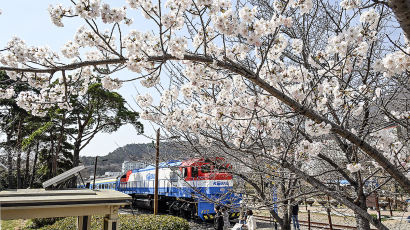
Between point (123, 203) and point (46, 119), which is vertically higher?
point (46, 119)

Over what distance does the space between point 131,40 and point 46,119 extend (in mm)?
20671

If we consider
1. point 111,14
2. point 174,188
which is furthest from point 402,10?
point 174,188

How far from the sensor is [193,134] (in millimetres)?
3531

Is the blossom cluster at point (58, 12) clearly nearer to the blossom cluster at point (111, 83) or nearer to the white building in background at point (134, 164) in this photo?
the blossom cluster at point (111, 83)

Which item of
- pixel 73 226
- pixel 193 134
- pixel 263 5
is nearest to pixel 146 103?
pixel 193 134

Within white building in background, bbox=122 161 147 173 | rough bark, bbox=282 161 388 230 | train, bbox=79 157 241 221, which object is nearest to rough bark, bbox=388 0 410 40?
rough bark, bbox=282 161 388 230

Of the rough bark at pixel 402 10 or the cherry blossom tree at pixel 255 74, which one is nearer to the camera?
the rough bark at pixel 402 10

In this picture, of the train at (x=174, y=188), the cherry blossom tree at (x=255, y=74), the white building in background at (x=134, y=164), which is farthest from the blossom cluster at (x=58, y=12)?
the train at (x=174, y=188)

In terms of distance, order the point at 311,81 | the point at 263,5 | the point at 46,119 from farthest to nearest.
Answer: the point at 46,119, the point at 263,5, the point at 311,81

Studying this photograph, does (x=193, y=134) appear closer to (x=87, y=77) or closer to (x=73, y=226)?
(x=87, y=77)

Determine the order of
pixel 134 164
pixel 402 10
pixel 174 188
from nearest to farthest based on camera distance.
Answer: pixel 402 10
pixel 174 188
pixel 134 164

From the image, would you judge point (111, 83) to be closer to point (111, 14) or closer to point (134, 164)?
point (111, 14)

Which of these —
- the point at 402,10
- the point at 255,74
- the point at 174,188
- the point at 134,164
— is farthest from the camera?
the point at 134,164

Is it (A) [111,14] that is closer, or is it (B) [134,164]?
(A) [111,14]
